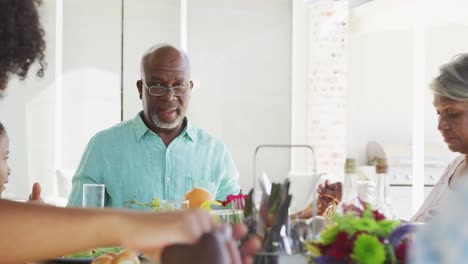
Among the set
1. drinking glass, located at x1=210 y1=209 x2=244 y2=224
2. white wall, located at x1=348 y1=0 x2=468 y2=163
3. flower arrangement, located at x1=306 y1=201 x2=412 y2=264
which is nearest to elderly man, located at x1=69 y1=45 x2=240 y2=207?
drinking glass, located at x1=210 y1=209 x2=244 y2=224

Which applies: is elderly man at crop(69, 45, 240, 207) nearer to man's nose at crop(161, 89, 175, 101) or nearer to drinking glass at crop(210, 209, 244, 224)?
man's nose at crop(161, 89, 175, 101)

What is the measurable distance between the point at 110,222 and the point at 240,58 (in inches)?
184

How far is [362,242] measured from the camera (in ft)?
3.56

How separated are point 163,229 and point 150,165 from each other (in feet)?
7.43

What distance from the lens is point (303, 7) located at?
18.1 feet

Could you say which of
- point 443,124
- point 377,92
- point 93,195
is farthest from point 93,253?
point 377,92

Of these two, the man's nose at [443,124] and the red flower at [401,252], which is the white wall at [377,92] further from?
the red flower at [401,252]

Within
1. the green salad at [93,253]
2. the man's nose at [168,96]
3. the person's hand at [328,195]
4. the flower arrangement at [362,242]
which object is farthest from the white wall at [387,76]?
the flower arrangement at [362,242]

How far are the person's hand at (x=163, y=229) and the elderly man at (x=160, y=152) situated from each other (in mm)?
2131

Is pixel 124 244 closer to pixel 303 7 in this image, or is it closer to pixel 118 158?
pixel 118 158

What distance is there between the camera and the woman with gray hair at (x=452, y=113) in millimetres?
2529

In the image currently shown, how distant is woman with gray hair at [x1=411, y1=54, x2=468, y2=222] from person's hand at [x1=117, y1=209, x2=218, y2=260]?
5.98ft

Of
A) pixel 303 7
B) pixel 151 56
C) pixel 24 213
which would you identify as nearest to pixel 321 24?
pixel 303 7

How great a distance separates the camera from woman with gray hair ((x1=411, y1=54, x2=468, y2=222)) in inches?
99.6
